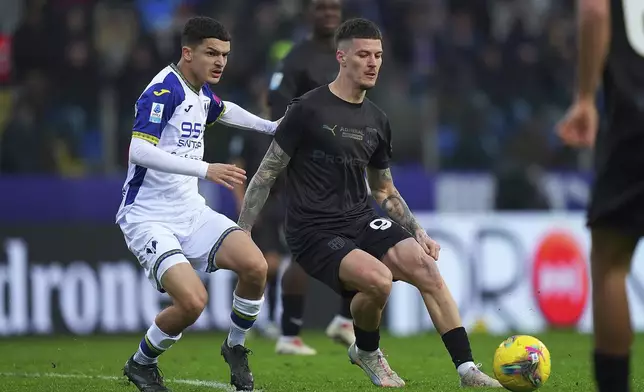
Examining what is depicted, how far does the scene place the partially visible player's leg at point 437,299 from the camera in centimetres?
661


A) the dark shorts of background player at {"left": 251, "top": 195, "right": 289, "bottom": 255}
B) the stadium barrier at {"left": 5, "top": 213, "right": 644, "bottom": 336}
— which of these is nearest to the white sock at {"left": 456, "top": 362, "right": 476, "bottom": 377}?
the dark shorts of background player at {"left": 251, "top": 195, "right": 289, "bottom": 255}

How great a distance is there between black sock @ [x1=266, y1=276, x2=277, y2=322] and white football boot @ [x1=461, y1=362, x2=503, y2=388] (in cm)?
574

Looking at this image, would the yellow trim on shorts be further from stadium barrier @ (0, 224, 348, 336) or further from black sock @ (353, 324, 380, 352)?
stadium barrier @ (0, 224, 348, 336)

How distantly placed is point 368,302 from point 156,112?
1.67 m

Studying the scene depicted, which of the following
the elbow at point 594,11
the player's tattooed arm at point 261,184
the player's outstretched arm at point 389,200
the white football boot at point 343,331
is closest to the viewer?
the elbow at point 594,11

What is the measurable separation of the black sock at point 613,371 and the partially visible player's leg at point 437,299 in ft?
6.81

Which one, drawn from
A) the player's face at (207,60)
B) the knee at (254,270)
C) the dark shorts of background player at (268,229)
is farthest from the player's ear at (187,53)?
the dark shorts of background player at (268,229)

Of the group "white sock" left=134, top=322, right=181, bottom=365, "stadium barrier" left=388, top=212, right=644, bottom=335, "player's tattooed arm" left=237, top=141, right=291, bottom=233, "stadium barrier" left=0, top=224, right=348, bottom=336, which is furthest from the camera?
"stadium barrier" left=388, top=212, right=644, bottom=335

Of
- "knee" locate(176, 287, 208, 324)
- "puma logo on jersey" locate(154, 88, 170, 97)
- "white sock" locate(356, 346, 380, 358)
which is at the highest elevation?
"puma logo on jersey" locate(154, 88, 170, 97)

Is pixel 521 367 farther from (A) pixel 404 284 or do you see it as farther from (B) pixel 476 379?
(A) pixel 404 284

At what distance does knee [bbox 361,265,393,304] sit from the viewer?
6617 mm

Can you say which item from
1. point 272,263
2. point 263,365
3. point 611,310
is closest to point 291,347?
point 263,365

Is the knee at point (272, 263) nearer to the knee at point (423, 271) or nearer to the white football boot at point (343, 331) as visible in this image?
the white football boot at point (343, 331)

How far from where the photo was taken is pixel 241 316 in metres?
6.81
